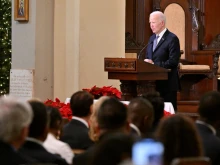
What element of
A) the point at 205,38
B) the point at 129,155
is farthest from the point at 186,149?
the point at 205,38

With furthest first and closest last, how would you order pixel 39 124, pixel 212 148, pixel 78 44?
pixel 78 44 → pixel 212 148 → pixel 39 124

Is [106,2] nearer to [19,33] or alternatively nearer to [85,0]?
[85,0]

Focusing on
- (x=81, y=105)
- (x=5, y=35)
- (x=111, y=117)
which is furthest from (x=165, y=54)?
(x=5, y=35)

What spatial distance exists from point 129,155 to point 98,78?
7.24 meters

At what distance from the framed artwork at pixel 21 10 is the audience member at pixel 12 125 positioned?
6.03 metres

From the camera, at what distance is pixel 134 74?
7.35 meters

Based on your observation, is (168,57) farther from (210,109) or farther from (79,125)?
(210,109)

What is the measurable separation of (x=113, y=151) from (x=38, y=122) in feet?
4.19

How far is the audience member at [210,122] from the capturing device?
3654 mm

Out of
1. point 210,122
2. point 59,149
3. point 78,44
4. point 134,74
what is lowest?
point 59,149

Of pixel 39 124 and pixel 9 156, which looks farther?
pixel 39 124

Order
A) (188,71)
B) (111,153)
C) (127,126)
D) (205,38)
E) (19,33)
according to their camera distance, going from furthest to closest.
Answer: (205,38) < (188,71) < (19,33) < (127,126) < (111,153)

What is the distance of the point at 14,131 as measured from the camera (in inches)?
123

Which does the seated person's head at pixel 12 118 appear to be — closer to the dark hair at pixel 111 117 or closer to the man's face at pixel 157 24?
the dark hair at pixel 111 117
